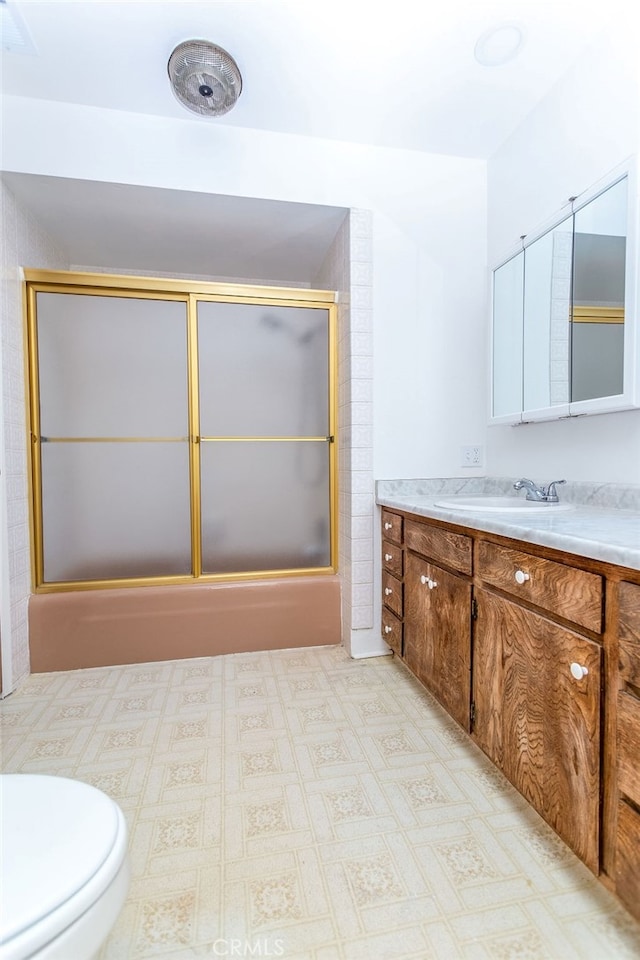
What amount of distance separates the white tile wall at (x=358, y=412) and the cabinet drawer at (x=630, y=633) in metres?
1.46

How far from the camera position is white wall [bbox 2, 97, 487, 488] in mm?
2045

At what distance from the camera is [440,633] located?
166cm

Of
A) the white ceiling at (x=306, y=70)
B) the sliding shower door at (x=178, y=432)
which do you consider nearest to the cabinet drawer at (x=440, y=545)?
the sliding shower door at (x=178, y=432)

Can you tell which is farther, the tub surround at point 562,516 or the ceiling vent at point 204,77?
the ceiling vent at point 204,77

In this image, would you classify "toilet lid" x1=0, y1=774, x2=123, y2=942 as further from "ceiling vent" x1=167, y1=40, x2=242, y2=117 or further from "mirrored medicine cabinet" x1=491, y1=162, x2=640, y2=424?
"ceiling vent" x1=167, y1=40, x2=242, y2=117

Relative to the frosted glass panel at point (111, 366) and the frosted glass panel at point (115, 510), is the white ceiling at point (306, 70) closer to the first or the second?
the frosted glass panel at point (111, 366)

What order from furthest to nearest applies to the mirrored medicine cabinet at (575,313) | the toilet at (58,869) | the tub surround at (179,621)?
the tub surround at (179,621), the mirrored medicine cabinet at (575,313), the toilet at (58,869)

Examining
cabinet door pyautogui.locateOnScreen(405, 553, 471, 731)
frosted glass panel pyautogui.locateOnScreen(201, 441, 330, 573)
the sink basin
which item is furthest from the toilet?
frosted glass panel pyautogui.locateOnScreen(201, 441, 330, 573)

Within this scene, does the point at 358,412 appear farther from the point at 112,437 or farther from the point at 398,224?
the point at 112,437

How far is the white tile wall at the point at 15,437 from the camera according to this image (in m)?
1.99

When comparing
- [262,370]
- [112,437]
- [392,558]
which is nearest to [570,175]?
[262,370]

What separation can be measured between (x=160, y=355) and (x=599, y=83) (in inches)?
83.7

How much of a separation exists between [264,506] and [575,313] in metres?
1.67

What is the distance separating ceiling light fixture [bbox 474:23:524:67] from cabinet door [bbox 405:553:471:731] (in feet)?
6.43
